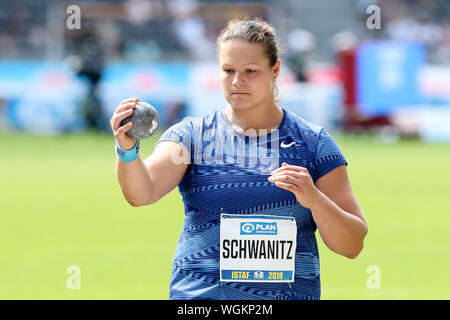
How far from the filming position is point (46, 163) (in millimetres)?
16734

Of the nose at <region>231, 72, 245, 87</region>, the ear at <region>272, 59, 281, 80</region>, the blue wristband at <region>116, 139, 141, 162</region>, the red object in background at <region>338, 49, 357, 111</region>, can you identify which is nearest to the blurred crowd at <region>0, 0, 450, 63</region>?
the red object in background at <region>338, 49, 357, 111</region>

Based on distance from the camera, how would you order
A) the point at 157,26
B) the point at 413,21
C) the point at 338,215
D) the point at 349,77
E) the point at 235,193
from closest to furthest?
the point at 338,215 → the point at 235,193 → the point at 349,77 → the point at 157,26 → the point at 413,21

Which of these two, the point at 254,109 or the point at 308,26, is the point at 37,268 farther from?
the point at 308,26

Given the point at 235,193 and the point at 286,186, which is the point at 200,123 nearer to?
the point at 235,193

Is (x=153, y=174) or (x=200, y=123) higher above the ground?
(x=200, y=123)

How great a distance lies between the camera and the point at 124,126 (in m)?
3.76

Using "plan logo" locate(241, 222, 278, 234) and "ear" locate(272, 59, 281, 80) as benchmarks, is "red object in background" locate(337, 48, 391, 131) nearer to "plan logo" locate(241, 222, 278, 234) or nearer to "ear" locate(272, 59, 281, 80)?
"ear" locate(272, 59, 281, 80)

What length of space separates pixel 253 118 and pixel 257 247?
0.61 metres

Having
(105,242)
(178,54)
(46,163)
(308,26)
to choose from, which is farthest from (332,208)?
(308,26)

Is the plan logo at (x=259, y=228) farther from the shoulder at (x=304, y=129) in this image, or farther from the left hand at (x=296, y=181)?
the shoulder at (x=304, y=129)

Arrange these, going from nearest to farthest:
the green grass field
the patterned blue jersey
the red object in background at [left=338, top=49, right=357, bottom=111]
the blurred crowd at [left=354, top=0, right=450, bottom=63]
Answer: the patterned blue jersey
the green grass field
the red object in background at [left=338, top=49, right=357, bottom=111]
the blurred crowd at [left=354, top=0, right=450, bottom=63]

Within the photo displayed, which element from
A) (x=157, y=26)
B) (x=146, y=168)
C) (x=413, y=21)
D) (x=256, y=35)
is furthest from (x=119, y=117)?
(x=413, y=21)

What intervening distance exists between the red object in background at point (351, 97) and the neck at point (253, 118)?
1936 centimetres

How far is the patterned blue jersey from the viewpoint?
159 inches
